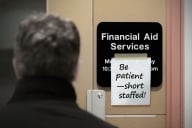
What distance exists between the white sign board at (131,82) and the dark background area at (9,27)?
63 centimetres

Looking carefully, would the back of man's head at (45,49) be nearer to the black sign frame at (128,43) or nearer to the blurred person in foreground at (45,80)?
the blurred person in foreground at (45,80)

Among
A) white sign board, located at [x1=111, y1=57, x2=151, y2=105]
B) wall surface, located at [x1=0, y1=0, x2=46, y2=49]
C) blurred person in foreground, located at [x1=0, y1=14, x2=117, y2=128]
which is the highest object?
wall surface, located at [x1=0, y1=0, x2=46, y2=49]

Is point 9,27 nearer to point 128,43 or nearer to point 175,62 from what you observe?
point 128,43

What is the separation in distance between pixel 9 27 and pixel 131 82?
2.83 feet

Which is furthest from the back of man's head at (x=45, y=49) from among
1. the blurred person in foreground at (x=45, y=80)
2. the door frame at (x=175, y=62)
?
the door frame at (x=175, y=62)

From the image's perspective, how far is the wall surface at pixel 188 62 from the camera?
2.72m

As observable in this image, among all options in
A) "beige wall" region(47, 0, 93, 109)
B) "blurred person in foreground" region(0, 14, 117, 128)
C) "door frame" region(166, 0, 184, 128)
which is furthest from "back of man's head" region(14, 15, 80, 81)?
"door frame" region(166, 0, 184, 128)

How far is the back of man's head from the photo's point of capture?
3.56ft

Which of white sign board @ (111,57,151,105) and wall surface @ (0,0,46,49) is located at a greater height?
wall surface @ (0,0,46,49)

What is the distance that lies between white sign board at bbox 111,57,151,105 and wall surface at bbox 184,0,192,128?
0.24 meters

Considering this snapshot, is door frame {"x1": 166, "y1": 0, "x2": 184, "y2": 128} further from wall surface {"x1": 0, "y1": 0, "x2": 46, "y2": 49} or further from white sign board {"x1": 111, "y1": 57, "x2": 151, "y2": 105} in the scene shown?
wall surface {"x1": 0, "y1": 0, "x2": 46, "y2": 49}

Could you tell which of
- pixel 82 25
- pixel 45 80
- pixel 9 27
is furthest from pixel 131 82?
pixel 45 80

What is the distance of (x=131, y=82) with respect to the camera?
277 centimetres

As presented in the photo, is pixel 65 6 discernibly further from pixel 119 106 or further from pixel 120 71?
pixel 119 106
